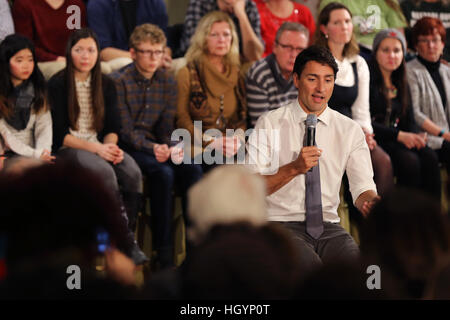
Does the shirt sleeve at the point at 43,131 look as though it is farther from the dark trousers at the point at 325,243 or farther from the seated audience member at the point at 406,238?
the seated audience member at the point at 406,238

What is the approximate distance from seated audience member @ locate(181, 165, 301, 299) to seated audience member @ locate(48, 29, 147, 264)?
Result: 194cm

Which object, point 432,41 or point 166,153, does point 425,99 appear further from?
point 166,153

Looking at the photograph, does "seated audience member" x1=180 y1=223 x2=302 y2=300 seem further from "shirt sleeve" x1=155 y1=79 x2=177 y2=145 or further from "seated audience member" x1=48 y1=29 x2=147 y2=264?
"shirt sleeve" x1=155 y1=79 x2=177 y2=145

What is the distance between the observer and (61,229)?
1.01m

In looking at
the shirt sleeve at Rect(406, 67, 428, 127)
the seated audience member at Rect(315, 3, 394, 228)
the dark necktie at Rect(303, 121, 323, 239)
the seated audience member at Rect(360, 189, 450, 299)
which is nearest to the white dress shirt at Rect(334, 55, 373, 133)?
the seated audience member at Rect(315, 3, 394, 228)

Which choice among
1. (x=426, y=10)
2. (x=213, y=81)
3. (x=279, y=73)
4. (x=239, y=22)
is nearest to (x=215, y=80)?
(x=213, y=81)

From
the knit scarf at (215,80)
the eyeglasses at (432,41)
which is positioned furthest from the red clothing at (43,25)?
the eyeglasses at (432,41)

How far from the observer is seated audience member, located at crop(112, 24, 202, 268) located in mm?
3154

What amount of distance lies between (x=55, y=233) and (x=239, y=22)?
2.89 m

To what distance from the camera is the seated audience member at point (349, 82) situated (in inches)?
128

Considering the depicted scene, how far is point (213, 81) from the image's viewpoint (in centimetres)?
344

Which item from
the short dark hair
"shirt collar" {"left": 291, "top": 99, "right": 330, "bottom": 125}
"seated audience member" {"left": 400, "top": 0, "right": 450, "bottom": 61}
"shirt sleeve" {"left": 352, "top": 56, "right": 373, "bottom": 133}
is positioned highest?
"seated audience member" {"left": 400, "top": 0, "right": 450, "bottom": 61}

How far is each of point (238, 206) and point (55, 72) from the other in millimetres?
2499

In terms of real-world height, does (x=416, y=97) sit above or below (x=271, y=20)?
below
